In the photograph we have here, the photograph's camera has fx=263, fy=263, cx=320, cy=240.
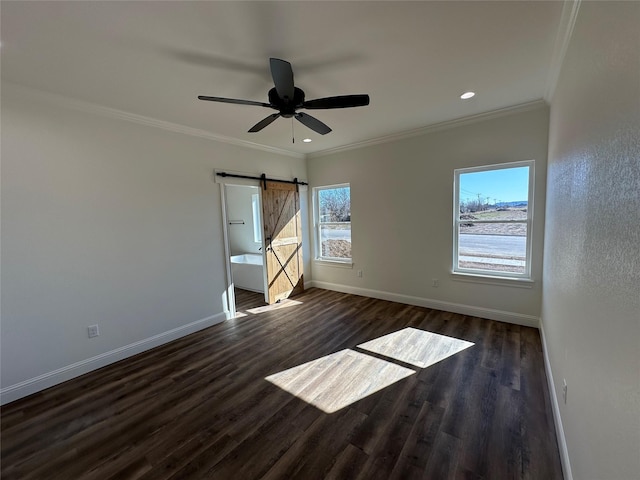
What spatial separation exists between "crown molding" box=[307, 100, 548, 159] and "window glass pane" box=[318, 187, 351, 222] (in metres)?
0.73

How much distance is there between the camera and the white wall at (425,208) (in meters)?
3.25

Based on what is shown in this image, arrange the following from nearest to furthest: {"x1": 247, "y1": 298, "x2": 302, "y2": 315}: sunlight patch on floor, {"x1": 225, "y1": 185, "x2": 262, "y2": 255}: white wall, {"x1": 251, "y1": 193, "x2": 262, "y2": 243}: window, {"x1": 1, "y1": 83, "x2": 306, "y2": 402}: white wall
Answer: {"x1": 1, "y1": 83, "x2": 306, "y2": 402}: white wall
{"x1": 247, "y1": 298, "x2": 302, "y2": 315}: sunlight patch on floor
{"x1": 251, "y1": 193, "x2": 262, "y2": 243}: window
{"x1": 225, "y1": 185, "x2": 262, "y2": 255}: white wall

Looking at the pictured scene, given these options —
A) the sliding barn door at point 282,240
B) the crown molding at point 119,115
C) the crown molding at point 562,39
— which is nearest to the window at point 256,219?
the sliding barn door at point 282,240

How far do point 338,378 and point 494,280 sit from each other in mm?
2537

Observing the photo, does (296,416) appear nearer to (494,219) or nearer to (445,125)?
(494,219)

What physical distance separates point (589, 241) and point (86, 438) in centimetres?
335

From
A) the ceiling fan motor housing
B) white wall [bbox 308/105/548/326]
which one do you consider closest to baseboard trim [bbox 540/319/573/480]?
white wall [bbox 308/105/548/326]

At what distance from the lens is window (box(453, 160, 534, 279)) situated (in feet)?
10.9

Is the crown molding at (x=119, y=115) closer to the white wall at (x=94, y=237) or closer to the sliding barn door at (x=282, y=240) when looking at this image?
the white wall at (x=94, y=237)

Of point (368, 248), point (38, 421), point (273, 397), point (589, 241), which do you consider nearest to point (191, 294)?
point (38, 421)

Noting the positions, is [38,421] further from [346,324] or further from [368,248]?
[368,248]

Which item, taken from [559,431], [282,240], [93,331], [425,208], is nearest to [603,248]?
[559,431]

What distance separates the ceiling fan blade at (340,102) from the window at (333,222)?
2.75 m

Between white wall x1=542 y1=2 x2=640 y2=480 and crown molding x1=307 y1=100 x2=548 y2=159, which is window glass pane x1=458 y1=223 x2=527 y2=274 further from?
white wall x1=542 y1=2 x2=640 y2=480
